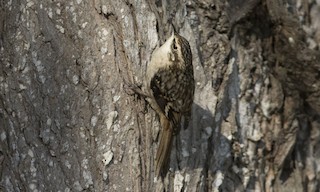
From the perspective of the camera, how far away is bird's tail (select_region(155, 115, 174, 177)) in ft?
8.79

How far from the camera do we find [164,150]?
2688 millimetres

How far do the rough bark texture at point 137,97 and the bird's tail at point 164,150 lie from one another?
0.03 m

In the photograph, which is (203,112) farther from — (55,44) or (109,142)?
(55,44)

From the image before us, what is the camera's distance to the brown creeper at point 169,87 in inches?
107

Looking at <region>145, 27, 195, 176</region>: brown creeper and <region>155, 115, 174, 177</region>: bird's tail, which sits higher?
<region>145, 27, 195, 176</region>: brown creeper

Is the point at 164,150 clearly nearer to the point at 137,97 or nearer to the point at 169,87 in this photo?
the point at 137,97

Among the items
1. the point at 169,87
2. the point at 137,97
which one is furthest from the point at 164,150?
the point at 169,87

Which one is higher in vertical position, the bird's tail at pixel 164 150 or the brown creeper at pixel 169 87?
the brown creeper at pixel 169 87

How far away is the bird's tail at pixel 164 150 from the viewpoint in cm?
268

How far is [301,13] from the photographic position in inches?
117

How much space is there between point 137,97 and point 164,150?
0.79ft

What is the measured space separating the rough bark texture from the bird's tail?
3cm

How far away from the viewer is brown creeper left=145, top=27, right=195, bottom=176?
271cm

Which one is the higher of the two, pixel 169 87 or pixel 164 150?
pixel 169 87
